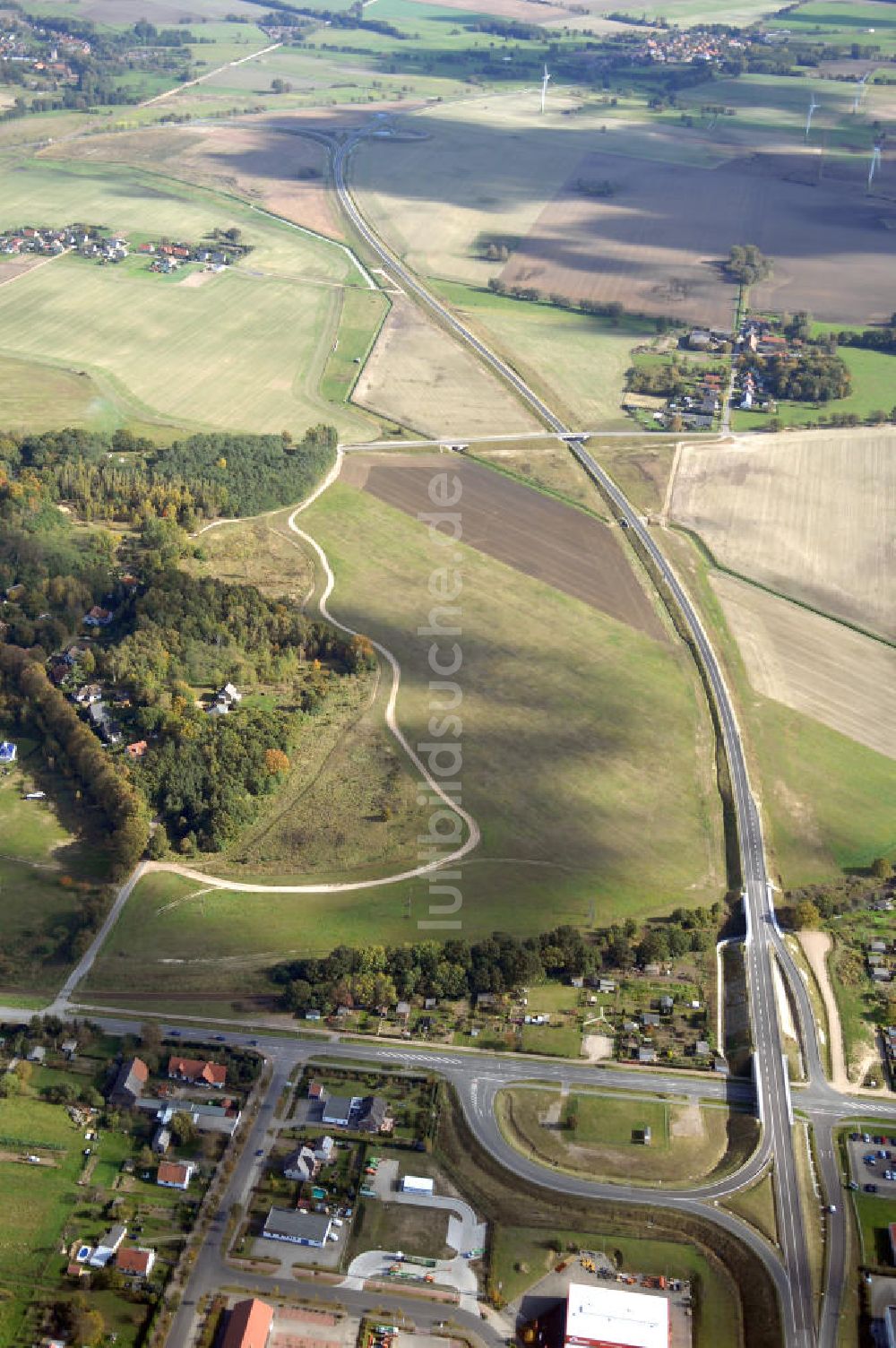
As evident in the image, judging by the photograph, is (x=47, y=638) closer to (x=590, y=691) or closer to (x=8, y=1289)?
(x=590, y=691)

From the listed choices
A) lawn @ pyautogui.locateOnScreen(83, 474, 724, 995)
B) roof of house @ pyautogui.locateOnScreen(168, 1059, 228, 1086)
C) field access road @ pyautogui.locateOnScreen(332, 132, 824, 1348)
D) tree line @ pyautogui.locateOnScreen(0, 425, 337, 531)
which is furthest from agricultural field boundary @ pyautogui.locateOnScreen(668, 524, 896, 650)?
roof of house @ pyautogui.locateOnScreen(168, 1059, 228, 1086)

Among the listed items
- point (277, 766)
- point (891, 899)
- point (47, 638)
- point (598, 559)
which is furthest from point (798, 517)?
point (47, 638)

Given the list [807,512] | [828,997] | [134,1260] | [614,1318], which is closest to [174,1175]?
[134,1260]

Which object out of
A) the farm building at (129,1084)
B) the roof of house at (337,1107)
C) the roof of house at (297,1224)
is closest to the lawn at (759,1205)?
the roof of house at (337,1107)

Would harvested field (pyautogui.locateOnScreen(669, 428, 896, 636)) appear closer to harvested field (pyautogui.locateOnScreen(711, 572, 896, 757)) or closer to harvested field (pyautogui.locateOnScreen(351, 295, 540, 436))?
harvested field (pyautogui.locateOnScreen(711, 572, 896, 757))

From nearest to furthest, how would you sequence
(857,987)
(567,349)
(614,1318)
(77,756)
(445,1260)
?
(614,1318) → (445,1260) → (857,987) → (77,756) → (567,349)

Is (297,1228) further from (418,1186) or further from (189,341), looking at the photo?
(189,341)
